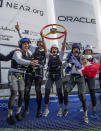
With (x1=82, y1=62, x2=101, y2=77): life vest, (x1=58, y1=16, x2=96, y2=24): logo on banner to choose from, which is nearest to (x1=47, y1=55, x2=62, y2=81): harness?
(x1=82, y1=62, x2=101, y2=77): life vest

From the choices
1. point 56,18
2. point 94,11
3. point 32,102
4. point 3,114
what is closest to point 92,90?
point 32,102

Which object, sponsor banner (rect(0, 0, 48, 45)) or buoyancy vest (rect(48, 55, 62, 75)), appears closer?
buoyancy vest (rect(48, 55, 62, 75))

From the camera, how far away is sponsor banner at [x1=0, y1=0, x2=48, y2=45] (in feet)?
15.2

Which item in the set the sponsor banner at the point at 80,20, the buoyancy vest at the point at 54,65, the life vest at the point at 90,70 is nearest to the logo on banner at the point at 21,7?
the sponsor banner at the point at 80,20

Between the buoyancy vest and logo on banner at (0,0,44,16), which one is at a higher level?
logo on banner at (0,0,44,16)

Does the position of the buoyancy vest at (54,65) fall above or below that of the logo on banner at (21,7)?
below

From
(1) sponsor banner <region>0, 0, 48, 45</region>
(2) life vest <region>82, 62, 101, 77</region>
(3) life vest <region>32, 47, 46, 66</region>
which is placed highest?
(1) sponsor banner <region>0, 0, 48, 45</region>

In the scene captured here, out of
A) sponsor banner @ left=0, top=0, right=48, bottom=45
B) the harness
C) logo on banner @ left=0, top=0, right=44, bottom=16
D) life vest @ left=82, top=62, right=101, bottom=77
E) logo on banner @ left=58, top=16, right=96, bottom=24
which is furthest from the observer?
logo on banner @ left=58, top=16, right=96, bottom=24

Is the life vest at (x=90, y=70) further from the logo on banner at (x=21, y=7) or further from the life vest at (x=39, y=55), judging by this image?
the logo on banner at (x=21, y=7)

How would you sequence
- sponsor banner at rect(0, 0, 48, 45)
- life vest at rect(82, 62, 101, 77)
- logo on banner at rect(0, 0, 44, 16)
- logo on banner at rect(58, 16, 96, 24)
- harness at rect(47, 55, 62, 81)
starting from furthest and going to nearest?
logo on banner at rect(58, 16, 96, 24) → logo on banner at rect(0, 0, 44, 16) → sponsor banner at rect(0, 0, 48, 45) → life vest at rect(82, 62, 101, 77) → harness at rect(47, 55, 62, 81)

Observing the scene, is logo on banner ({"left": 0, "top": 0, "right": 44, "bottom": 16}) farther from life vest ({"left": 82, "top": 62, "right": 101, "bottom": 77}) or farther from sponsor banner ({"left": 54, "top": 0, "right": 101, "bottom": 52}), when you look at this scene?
life vest ({"left": 82, "top": 62, "right": 101, "bottom": 77})

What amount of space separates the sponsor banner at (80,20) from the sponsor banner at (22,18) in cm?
71

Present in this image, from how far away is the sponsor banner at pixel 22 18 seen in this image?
4.64 meters

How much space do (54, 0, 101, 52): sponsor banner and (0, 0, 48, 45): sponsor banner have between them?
2.33ft
